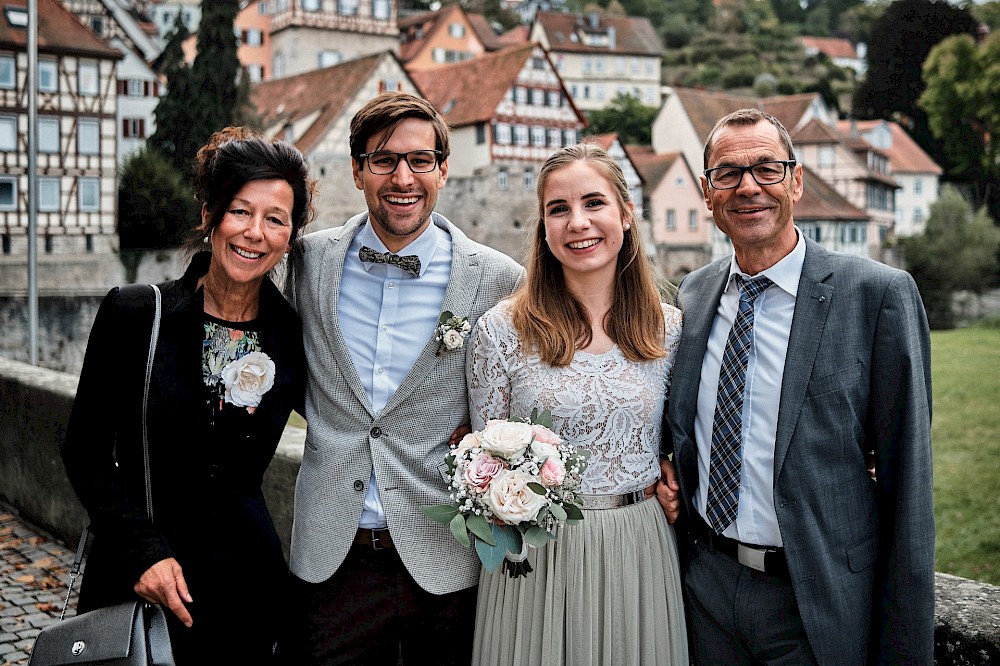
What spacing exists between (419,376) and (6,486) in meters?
4.24

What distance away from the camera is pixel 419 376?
2.83 m

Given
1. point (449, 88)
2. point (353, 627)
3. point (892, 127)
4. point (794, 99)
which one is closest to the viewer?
point (353, 627)

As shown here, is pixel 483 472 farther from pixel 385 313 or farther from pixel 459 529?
pixel 385 313

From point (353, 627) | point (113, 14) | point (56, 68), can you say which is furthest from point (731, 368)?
point (113, 14)

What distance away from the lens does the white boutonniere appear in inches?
110

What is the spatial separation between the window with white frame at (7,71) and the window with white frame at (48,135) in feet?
6.29

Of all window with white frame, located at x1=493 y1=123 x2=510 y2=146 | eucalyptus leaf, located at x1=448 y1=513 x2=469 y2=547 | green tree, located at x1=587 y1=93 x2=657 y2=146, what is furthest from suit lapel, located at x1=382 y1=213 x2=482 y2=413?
green tree, located at x1=587 y1=93 x2=657 y2=146

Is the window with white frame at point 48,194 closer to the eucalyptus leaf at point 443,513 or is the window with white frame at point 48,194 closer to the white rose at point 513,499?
the eucalyptus leaf at point 443,513

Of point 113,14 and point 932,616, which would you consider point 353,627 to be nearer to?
point 932,616

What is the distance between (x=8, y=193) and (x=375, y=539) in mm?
25753

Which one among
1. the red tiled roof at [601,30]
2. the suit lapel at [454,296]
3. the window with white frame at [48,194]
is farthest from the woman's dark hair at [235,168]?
the red tiled roof at [601,30]

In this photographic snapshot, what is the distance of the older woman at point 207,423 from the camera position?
8.06 feet

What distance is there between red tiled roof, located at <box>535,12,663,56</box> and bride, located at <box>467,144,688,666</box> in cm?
6693

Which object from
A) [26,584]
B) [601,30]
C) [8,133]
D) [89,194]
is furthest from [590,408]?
[601,30]
